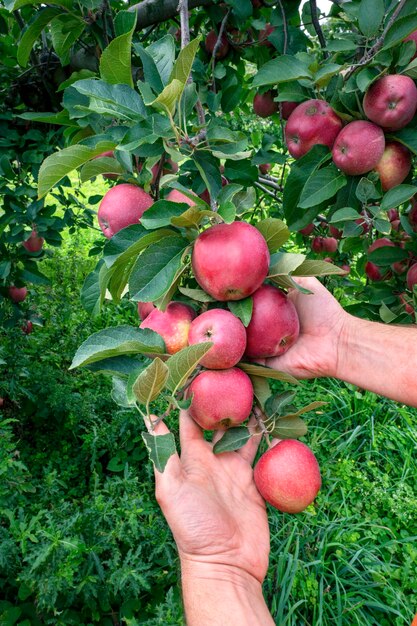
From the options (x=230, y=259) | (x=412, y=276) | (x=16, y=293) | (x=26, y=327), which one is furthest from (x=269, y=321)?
(x=26, y=327)

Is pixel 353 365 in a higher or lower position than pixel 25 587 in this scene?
higher

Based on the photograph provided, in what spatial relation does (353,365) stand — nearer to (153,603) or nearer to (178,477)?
(178,477)

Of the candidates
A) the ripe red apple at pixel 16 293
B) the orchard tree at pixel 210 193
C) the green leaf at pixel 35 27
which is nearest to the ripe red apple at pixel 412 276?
the orchard tree at pixel 210 193

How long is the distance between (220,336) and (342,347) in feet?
1.75

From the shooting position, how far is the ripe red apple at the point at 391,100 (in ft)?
3.26

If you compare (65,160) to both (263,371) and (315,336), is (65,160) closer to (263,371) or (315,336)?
(263,371)

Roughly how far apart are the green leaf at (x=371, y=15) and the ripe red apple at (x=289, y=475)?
87 centimetres

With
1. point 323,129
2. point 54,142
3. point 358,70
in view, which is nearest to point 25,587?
point 54,142

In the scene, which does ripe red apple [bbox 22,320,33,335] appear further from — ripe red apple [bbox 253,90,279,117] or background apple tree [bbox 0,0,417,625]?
ripe red apple [bbox 253,90,279,117]

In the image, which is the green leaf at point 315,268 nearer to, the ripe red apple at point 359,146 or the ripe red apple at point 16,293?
the ripe red apple at point 359,146

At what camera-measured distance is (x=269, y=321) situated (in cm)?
93

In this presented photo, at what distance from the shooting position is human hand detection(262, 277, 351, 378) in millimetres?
1258

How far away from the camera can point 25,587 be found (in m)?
1.66

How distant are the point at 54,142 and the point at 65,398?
1125 millimetres
